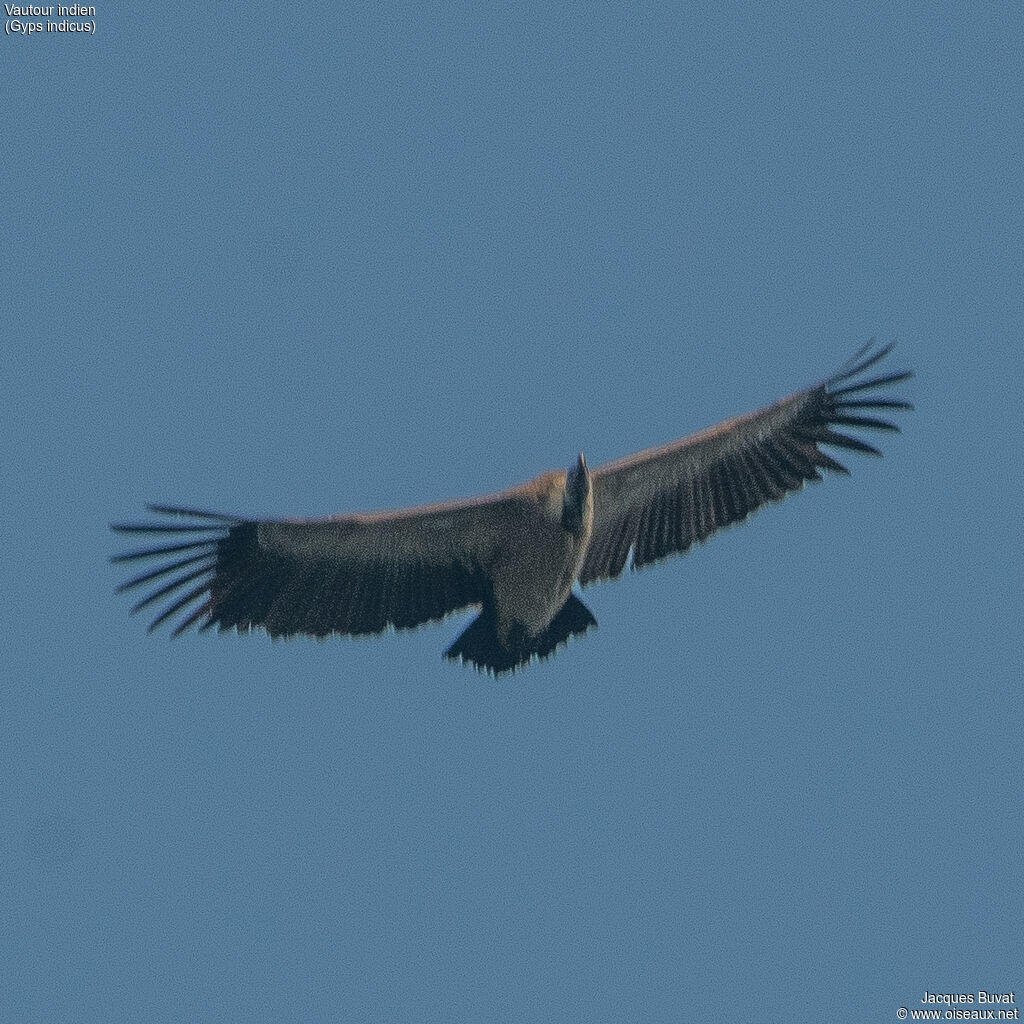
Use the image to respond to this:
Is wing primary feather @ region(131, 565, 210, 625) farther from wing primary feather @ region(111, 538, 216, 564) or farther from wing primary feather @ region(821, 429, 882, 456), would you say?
wing primary feather @ region(821, 429, 882, 456)

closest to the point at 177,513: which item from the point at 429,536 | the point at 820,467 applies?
the point at 429,536

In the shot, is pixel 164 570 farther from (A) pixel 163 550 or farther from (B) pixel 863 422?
(B) pixel 863 422

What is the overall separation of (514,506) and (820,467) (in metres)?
2.21

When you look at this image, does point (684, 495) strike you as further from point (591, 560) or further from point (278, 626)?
point (278, 626)

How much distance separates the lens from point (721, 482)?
13.5 meters

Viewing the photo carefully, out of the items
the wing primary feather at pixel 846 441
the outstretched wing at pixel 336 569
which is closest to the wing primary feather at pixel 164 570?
the outstretched wing at pixel 336 569

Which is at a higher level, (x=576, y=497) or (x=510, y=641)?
(x=576, y=497)

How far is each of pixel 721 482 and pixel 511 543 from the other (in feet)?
5.31

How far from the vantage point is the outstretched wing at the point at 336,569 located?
488 inches

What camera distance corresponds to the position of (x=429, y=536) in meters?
12.9

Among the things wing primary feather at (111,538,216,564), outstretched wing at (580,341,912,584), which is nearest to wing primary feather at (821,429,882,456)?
outstretched wing at (580,341,912,584)

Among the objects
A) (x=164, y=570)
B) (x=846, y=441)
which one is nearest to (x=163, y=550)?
(x=164, y=570)

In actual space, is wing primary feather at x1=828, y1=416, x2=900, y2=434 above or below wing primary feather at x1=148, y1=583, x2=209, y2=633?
above

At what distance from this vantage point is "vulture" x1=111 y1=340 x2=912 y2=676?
1250cm
